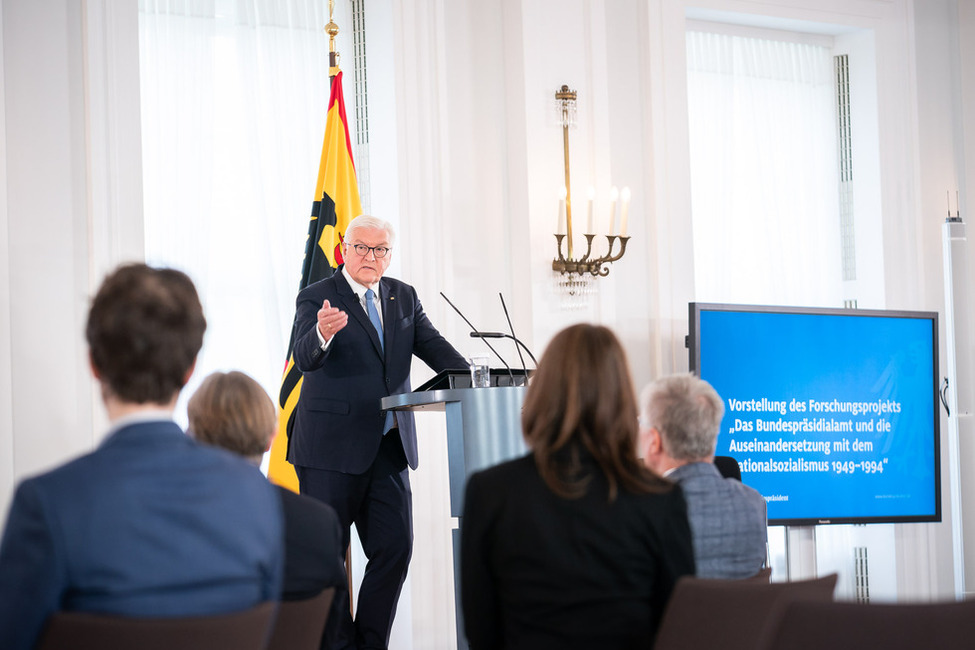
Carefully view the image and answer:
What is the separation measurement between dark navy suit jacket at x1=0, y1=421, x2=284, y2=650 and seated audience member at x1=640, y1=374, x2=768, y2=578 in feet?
3.71

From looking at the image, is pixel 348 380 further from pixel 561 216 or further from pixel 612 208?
pixel 612 208

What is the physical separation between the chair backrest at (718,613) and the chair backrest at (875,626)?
0.12 meters

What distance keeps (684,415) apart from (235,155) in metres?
3.58

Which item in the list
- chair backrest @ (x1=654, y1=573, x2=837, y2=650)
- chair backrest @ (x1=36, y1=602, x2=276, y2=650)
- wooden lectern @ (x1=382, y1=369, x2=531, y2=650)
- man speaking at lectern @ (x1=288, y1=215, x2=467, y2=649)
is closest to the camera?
chair backrest @ (x1=36, y1=602, x2=276, y2=650)

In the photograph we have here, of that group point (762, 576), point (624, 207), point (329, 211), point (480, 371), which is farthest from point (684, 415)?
point (624, 207)

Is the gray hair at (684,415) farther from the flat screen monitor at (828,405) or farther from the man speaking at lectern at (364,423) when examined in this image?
the flat screen monitor at (828,405)

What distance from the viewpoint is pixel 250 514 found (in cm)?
164

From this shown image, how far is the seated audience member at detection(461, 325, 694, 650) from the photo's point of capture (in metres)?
1.98

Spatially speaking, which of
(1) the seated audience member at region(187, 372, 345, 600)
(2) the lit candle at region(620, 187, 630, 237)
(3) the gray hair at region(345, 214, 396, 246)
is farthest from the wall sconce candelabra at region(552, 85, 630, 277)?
(1) the seated audience member at region(187, 372, 345, 600)

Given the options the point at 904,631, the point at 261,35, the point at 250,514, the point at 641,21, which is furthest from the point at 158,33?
the point at 904,631

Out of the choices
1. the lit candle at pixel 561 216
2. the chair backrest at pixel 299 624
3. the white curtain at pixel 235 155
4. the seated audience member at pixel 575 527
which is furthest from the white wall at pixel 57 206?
the seated audience member at pixel 575 527

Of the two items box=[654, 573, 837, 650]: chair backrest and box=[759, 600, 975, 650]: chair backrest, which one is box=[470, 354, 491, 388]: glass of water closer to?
box=[654, 573, 837, 650]: chair backrest

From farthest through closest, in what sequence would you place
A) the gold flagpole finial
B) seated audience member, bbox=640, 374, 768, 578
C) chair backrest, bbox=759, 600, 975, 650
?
the gold flagpole finial, seated audience member, bbox=640, 374, 768, 578, chair backrest, bbox=759, 600, 975, 650

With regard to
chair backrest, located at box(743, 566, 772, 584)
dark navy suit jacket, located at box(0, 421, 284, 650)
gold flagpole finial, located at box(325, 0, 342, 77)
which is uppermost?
gold flagpole finial, located at box(325, 0, 342, 77)
